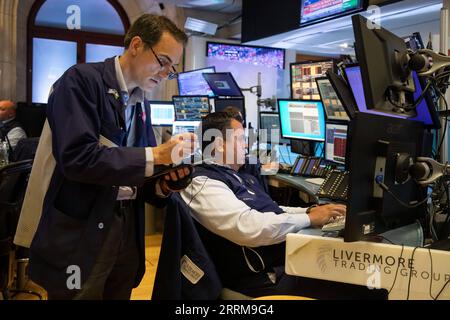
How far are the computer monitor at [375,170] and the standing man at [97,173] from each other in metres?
0.49

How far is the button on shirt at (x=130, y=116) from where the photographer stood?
1309mm

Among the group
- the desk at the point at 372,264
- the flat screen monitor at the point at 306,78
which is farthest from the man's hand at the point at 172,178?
the flat screen monitor at the point at 306,78

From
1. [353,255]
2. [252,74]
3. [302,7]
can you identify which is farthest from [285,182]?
[252,74]

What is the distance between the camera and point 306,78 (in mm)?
4211

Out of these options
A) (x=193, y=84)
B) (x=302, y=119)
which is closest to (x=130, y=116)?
(x=302, y=119)

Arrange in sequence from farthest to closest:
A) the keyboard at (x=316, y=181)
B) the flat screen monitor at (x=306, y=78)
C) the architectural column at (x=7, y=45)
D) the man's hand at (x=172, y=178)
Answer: the architectural column at (x=7, y=45) < the flat screen monitor at (x=306, y=78) < the keyboard at (x=316, y=181) < the man's hand at (x=172, y=178)

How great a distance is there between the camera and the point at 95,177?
1261 mm

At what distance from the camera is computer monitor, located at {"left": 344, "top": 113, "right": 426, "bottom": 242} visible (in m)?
1.15

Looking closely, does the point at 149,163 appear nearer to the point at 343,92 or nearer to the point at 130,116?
the point at 130,116

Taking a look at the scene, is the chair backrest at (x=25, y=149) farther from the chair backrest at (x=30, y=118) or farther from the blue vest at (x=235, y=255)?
the chair backrest at (x=30, y=118)

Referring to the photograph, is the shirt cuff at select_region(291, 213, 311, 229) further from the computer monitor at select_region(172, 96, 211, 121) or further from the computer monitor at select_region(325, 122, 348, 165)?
the computer monitor at select_region(172, 96, 211, 121)

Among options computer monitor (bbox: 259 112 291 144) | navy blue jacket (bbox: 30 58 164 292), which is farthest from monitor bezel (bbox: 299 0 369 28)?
navy blue jacket (bbox: 30 58 164 292)

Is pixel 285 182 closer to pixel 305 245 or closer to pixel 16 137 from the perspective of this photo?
pixel 305 245

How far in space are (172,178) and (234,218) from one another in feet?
1.15
